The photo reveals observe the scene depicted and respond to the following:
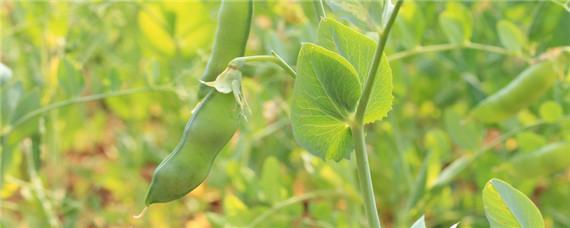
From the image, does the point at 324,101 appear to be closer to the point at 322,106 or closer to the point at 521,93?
the point at 322,106

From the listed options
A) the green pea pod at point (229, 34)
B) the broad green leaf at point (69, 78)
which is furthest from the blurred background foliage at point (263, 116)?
the green pea pod at point (229, 34)

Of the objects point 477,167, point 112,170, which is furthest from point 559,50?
point 112,170

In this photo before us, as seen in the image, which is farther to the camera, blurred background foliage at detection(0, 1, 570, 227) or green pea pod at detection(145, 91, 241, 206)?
blurred background foliage at detection(0, 1, 570, 227)

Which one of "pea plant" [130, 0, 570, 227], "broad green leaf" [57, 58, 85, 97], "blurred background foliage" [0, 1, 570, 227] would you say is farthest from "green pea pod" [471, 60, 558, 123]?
"broad green leaf" [57, 58, 85, 97]

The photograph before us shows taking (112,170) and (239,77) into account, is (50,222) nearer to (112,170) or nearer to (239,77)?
(112,170)

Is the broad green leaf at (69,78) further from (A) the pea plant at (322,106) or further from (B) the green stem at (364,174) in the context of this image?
(B) the green stem at (364,174)

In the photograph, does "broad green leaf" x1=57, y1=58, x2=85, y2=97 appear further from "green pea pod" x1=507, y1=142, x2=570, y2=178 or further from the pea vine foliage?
"green pea pod" x1=507, y1=142, x2=570, y2=178

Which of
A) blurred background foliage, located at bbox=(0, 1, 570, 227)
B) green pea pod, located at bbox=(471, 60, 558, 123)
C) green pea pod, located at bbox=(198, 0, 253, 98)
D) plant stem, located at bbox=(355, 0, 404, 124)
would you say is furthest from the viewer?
blurred background foliage, located at bbox=(0, 1, 570, 227)
